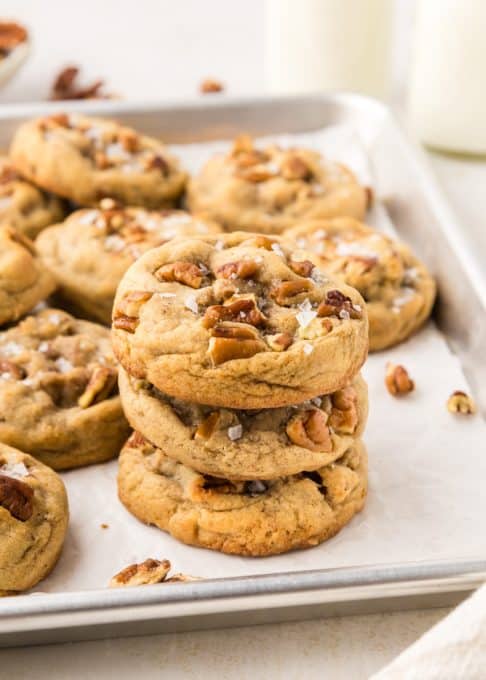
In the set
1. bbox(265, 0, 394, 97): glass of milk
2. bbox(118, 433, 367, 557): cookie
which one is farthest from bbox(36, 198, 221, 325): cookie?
bbox(265, 0, 394, 97): glass of milk

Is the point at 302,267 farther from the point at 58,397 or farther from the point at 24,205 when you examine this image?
the point at 24,205

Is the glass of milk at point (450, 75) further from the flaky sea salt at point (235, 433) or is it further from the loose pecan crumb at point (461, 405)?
the flaky sea salt at point (235, 433)

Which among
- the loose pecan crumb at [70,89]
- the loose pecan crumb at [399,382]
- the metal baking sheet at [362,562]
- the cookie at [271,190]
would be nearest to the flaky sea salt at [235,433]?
the metal baking sheet at [362,562]

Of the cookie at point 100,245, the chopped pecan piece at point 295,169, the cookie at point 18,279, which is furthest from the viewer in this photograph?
the chopped pecan piece at point 295,169

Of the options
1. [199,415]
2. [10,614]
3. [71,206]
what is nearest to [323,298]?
[199,415]

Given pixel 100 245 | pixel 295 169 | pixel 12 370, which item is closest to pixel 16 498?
pixel 12 370

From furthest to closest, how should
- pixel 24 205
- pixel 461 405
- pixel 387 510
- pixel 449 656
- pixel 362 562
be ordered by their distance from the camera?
pixel 24 205 < pixel 461 405 < pixel 387 510 < pixel 362 562 < pixel 449 656

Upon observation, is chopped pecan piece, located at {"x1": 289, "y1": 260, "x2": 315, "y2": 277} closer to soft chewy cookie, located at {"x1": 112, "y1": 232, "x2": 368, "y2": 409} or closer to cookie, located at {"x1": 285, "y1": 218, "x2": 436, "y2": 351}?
soft chewy cookie, located at {"x1": 112, "y1": 232, "x2": 368, "y2": 409}

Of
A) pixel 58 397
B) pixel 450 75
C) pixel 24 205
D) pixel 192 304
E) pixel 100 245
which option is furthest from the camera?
pixel 450 75
